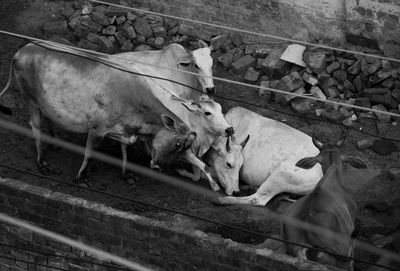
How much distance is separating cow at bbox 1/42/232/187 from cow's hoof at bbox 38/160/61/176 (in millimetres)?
429

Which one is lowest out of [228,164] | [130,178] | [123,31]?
[130,178]

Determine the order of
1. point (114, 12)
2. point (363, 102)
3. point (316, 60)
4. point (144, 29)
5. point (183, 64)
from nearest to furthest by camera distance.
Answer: point (183, 64) → point (363, 102) → point (316, 60) → point (144, 29) → point (114, 12)

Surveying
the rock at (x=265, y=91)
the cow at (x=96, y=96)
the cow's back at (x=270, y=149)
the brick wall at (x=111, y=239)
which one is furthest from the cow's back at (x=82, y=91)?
the rock at (x=265, y=91)

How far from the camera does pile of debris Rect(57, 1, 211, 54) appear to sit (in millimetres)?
16984

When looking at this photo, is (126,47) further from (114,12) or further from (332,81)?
(332,81)

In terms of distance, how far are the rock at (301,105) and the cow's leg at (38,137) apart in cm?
325

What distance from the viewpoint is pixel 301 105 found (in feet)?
51.4

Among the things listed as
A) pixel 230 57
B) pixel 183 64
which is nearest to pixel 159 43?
pixel 230 57

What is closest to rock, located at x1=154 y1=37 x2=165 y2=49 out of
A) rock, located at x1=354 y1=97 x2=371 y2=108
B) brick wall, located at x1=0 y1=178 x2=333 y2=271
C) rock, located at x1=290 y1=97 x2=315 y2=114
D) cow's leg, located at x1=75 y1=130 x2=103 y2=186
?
rock, located at x1=290 y1=97 x2=315 y2=114

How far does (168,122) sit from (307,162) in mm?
1958

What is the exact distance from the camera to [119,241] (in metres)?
13.0

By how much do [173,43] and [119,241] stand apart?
427cm

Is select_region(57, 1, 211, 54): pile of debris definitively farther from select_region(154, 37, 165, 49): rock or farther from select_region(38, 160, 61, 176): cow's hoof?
select_region(38, 160, 61, 176): cow's hoof

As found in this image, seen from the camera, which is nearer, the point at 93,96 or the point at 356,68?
the point at 93,96
